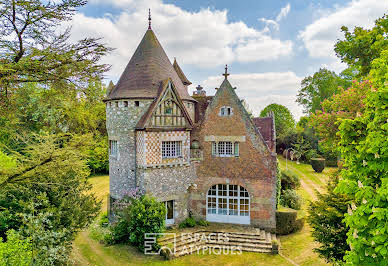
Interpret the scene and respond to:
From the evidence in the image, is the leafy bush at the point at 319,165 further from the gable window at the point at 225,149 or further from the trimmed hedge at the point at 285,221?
the gable window at the point at 225,149

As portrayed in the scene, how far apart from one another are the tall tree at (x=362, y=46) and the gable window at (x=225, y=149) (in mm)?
10294

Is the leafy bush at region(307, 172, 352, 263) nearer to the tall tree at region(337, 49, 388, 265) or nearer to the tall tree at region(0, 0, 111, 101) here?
the tall tree at region(337, 49, 388, 265)

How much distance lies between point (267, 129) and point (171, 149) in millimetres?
9226

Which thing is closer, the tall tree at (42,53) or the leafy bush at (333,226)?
the tall tree at (42,53)

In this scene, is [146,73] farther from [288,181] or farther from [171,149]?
[288,181]

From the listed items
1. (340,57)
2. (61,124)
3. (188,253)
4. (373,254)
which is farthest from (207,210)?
(61,124)

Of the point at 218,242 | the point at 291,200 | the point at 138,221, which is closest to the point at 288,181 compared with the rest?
the point at 291,200

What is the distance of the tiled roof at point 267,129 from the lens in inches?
791

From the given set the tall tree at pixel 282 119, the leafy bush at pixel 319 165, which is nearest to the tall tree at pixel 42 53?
the leafy bush at pixel 319 165

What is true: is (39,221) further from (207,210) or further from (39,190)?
(207,210)

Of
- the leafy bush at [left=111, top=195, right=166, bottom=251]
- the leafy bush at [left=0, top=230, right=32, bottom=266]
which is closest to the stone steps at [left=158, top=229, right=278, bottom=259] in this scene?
the leafy bush at [left=111, top=195, right=166, bottom=251]

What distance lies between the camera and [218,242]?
16.2 meters

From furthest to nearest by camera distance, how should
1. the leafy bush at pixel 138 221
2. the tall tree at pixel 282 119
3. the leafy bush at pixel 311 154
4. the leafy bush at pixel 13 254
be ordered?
the tall tree at pixel 282 119, the leafy bush at pixel 311 154, the leafy bush at pixel 138 221, the leafy bush at pixel 13 254

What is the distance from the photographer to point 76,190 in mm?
12969
